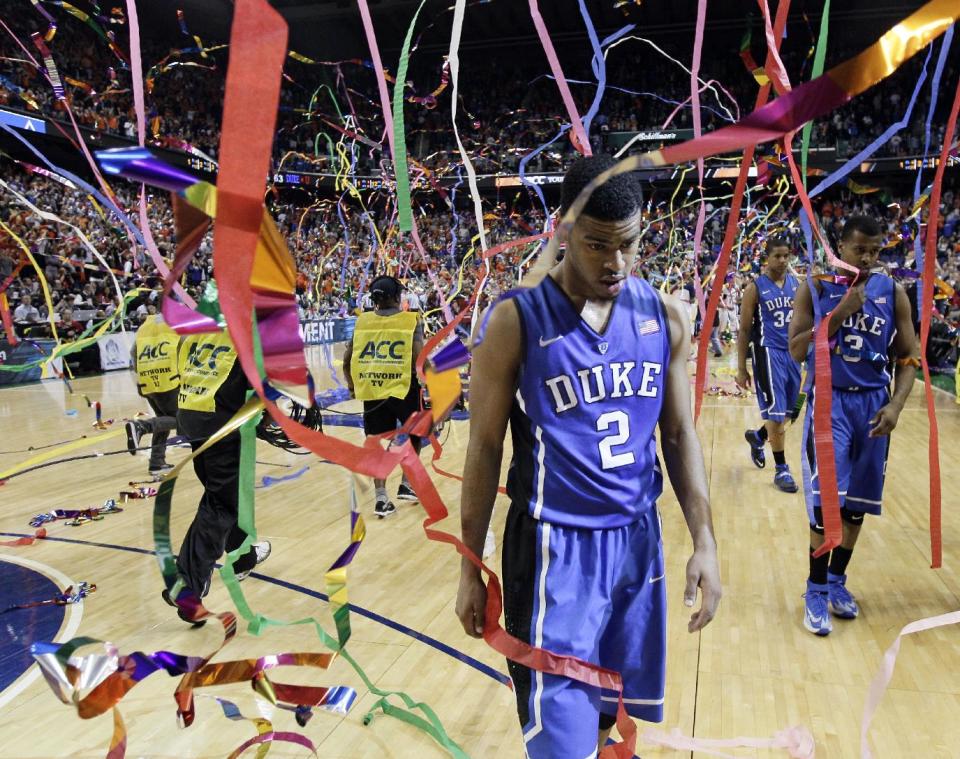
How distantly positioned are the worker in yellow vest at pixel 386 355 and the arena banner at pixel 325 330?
377 inches

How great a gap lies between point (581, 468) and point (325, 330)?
1612 cm

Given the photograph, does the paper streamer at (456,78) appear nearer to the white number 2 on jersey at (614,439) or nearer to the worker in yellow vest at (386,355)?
the white number 2 on jersey at (614,439)

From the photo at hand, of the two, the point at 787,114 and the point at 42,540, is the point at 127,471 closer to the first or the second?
the point at 42,540

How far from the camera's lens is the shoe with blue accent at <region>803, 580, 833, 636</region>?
3172 millimetres

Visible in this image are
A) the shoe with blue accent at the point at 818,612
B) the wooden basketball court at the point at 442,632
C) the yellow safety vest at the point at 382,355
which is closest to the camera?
the wooden basketball court at the point at 442,632

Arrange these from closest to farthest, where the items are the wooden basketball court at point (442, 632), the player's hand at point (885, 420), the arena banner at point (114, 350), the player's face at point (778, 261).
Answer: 1. the wooden basketball court at point (442, 632)
2. the player's hand at point (885, 420)
3. the player's face at point (778, 261)
4. the arena banner at point (114, 350)

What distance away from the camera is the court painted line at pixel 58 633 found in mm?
2834

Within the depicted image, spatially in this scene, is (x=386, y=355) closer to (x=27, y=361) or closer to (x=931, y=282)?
(x=931, y=282)

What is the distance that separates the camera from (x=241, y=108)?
1094 mm

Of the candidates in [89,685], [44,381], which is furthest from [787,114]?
[44,381]

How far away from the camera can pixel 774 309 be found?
18.3ft

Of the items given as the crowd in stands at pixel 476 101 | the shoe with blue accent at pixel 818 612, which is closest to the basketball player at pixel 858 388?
the shoe with blue accent at pixel 818 612

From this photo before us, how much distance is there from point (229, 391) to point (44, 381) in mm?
11293

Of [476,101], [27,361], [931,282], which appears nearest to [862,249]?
[931,282]
